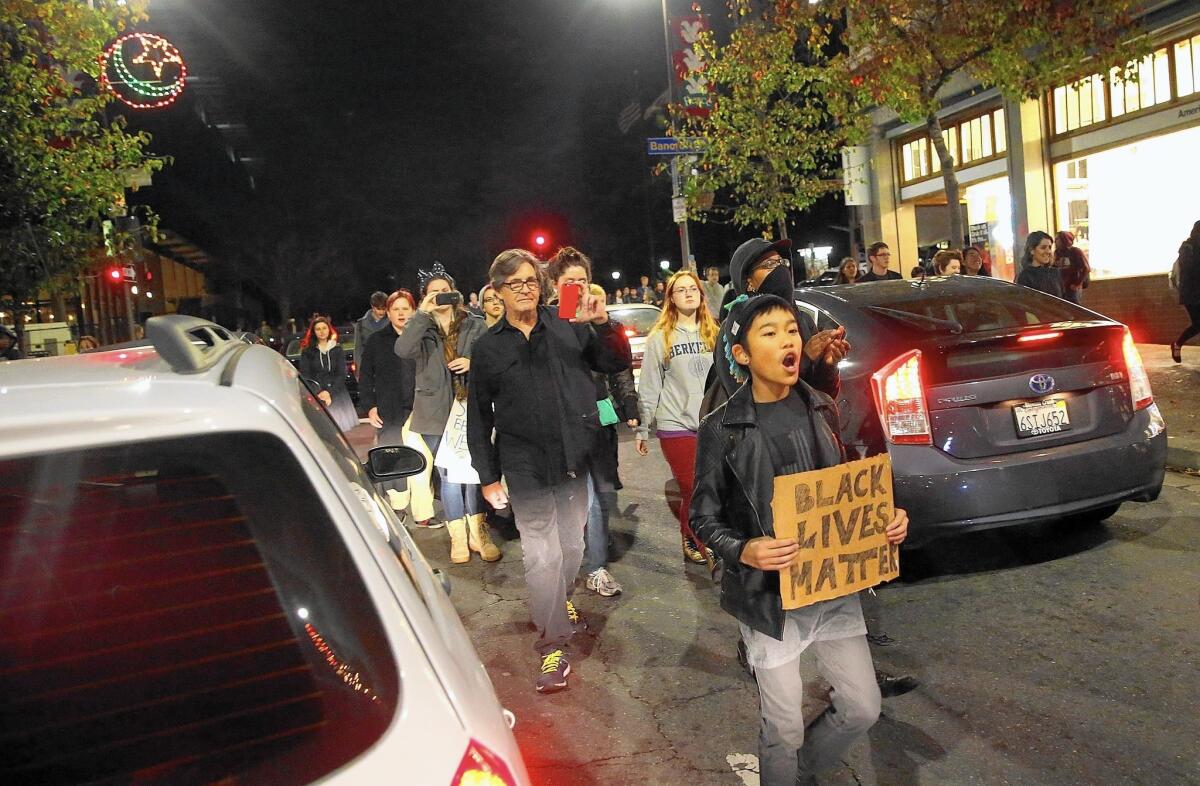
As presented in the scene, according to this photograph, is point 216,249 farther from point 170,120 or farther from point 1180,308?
point 1180,308

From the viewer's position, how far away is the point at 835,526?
2.69 meters

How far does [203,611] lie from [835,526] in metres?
1.71

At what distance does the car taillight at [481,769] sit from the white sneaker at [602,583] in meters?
→ 4.03

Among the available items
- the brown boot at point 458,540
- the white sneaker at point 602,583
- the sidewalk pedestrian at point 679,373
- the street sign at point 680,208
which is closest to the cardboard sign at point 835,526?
the sidewalk pedestrian at point 679,373

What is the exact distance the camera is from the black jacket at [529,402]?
4.46 metres

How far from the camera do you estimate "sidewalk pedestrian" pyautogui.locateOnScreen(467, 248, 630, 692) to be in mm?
4441

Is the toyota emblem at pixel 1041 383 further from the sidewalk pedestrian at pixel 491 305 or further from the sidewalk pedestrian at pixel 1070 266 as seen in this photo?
the sidewalk pedestrian at pixel 1070 266

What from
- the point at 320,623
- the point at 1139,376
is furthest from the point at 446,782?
the point at 1139,376

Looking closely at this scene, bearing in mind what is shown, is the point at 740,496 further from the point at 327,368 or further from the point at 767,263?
the point at 327,368

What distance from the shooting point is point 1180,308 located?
13.6 meters

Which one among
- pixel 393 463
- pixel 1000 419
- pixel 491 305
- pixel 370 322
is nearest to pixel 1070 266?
pixel 1000 419

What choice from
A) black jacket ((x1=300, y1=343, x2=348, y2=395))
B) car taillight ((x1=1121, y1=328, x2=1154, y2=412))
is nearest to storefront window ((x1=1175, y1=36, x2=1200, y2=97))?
car taillight ((x1=1121, y1=328, x2=1154, y2=412))

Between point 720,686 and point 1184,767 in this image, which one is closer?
point 1184,767

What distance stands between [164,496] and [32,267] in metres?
14.1
